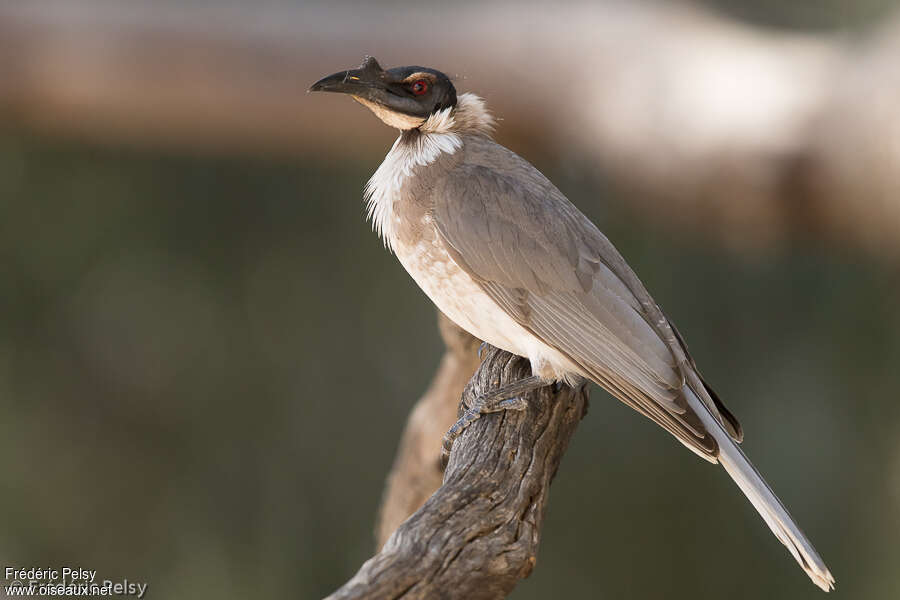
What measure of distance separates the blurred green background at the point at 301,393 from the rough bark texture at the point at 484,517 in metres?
2.62

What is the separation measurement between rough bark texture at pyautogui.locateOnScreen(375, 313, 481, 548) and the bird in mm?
975

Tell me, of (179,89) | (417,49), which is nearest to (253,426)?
(179,89)

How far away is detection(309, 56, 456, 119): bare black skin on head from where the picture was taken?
2.53 metres

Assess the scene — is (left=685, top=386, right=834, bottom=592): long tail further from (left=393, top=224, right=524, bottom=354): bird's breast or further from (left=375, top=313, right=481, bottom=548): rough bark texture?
(left=375, top=313, right=481, bottom=548): rough bark texture

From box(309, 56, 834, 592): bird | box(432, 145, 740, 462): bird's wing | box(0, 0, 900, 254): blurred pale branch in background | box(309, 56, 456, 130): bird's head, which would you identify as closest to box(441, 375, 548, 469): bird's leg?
box(309, 56, 834, 592): bird

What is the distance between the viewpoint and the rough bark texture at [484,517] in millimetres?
1758

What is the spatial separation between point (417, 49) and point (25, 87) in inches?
71.3

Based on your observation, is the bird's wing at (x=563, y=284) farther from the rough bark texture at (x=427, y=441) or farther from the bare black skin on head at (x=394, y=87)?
the rough bark texture at (x=427, y=441)

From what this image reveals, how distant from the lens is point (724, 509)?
18.3 ft

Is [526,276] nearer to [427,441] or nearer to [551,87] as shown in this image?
[427,441]

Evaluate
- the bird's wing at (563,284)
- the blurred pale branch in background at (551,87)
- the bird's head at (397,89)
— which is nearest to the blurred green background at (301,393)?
the blurred pale branch in background at (551,87)

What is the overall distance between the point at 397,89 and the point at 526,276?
614mm

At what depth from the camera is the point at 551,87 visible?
14.3 ft

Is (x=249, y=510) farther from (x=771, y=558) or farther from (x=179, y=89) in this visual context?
(x=771, y=558)
